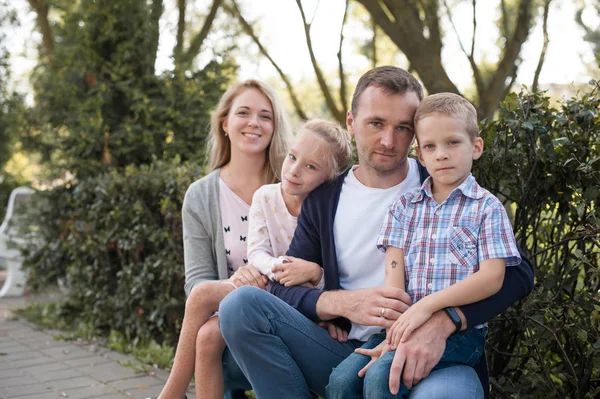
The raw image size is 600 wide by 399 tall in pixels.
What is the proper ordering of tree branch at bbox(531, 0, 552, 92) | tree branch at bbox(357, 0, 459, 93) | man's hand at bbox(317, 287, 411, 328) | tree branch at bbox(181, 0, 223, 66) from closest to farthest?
man's hand at bbox(317, 287, 411, 328) → tree branch at bbox(357, 0, 459, 93) → tree branch at bbox(181, 0, 223, 66) → tree branch at bbox(531, 0, 552, 92)

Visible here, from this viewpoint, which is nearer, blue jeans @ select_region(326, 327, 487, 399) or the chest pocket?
blue jeans @ select_region(326, 327, 487, 399)

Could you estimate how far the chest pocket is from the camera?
2410 mm

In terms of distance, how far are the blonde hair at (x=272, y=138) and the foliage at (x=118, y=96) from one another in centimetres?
283

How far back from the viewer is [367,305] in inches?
102

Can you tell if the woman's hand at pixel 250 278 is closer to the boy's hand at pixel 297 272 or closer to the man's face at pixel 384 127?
the boy's hand at pixel 297 272

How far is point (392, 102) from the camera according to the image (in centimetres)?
270

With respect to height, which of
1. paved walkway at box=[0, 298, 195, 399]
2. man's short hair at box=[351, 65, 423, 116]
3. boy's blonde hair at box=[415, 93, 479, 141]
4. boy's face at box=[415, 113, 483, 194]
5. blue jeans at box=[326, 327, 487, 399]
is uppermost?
man's short hair at box=[351, 65, 423, 116]

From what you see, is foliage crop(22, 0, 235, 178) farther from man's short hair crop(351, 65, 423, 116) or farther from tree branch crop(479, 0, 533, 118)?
man's short hair crop(351, 65, 423, 116)

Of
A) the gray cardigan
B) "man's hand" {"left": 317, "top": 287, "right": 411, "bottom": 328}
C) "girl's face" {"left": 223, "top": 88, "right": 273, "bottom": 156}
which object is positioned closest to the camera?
"man's hand" {"left": 317, "top": 287, "right": 411, "bottom": 328}

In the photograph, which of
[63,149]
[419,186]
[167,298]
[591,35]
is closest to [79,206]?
[63,149]

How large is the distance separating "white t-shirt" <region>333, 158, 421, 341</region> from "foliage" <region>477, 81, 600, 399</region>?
0.50 metres

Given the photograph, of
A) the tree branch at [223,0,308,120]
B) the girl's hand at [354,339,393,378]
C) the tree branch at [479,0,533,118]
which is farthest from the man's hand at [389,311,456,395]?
the tree branch at [223,0,308,120]

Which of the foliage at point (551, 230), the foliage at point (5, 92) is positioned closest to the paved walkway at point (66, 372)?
the foliage at point (551, 230)

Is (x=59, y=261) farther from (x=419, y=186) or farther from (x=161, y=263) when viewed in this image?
(x=419, y=186)
